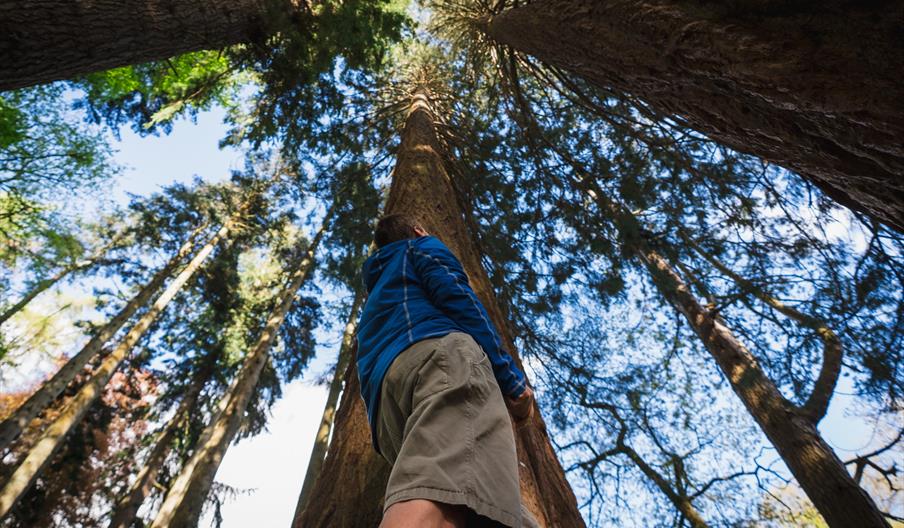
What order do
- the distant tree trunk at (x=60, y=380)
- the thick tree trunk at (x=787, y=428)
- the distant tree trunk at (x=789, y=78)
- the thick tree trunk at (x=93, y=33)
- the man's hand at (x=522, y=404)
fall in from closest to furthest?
1. the distant tree trunk at (x=789, y=78)
2. the man's hand at (x=522, y=404)
3. the thick tree trunk at (x=93, y=33)
4. the thick tree trunk at (x=787, y=428)
5. the distant tree trunk at (x=60, y=380)

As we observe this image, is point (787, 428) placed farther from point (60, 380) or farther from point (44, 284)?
point (44, 284)

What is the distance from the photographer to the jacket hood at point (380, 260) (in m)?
1.78

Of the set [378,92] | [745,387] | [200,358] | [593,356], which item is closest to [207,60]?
[378,92]

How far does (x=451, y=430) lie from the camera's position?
3.35 feet

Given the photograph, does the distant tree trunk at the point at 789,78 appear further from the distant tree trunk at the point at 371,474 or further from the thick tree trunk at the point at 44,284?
the thick tree trunk at the point at 44,284

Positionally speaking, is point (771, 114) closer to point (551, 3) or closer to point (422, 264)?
point (422, 264)

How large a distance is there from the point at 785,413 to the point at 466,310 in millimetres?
5196

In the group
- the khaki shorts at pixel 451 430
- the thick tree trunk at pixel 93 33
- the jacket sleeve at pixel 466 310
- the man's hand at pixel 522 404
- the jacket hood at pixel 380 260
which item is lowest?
the khaki shorts at pixel 451 430

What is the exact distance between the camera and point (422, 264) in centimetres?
162

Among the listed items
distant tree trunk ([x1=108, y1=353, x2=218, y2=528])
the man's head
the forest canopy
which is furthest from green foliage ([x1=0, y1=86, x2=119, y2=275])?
the man's head

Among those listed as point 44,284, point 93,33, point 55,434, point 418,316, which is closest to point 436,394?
point 418,316

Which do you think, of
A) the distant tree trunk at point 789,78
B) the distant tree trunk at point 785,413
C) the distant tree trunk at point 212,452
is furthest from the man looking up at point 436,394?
the distant tree trunk at point 212,452

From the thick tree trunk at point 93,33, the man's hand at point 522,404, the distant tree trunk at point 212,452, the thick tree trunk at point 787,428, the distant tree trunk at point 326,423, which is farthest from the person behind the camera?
the distant tree trunk at point 326,423

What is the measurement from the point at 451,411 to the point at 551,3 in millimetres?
3620
